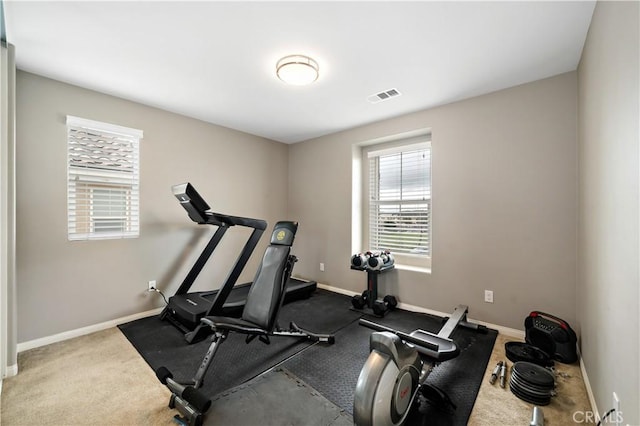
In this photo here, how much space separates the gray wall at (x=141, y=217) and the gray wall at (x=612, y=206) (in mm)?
3935

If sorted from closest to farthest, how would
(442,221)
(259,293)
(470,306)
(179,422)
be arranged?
(179,422) → (259,293) → (470,306) → (442,221)

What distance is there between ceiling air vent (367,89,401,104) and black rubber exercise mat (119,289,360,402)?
103 inches

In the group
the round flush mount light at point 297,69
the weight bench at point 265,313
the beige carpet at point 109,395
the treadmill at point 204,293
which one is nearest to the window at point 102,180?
the treadmill at point 204,293

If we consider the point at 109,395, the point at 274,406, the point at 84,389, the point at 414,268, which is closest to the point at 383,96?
the point at 414,268

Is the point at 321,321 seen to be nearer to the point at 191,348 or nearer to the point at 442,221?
the point at 191,348

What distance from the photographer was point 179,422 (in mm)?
1542

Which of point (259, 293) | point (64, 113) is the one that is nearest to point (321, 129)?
point (259, 293)

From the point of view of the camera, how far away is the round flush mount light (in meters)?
2.24

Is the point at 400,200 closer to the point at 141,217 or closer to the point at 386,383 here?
the point at 386,383

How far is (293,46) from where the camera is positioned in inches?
82.8

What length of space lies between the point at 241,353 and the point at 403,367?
5.10ft

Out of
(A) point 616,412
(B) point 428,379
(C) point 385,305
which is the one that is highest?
(A) point 616,412

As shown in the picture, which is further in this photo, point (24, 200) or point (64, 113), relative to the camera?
point (64, 113)

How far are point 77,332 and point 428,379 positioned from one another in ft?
11.1
